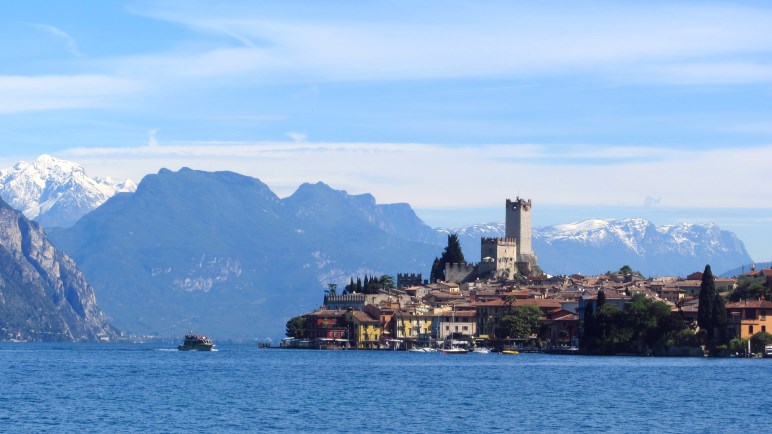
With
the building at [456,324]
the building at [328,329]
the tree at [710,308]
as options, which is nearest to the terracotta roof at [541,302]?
the building at [456,324]

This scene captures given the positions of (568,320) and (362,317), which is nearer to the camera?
(568,320)

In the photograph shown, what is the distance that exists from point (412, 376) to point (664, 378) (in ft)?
59.6

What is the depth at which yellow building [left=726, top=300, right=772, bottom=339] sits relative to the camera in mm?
132750

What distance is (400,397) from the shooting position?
8338 centimetres

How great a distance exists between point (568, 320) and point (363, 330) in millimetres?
32439

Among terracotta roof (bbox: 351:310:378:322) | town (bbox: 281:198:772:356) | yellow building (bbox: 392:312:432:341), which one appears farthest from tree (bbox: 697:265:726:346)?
terracotta roof (bbox: 351:310:378:322)

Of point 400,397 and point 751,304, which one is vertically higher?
point 751,304

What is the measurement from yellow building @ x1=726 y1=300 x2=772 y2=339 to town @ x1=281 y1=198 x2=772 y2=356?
90 millimetres

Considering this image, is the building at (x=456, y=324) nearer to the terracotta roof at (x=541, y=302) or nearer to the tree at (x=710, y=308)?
the terracotta roof at (x=541, y=302)

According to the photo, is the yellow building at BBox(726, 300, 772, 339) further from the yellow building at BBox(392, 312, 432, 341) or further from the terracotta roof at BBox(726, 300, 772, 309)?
the yellow building at BBox(392, 312, 432, 341)

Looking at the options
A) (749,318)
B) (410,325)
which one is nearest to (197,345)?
(410,325)

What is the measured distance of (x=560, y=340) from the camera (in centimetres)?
16138

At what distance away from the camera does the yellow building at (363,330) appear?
183 meters

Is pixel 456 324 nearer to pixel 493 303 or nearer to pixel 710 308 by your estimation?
pixel 493 303
